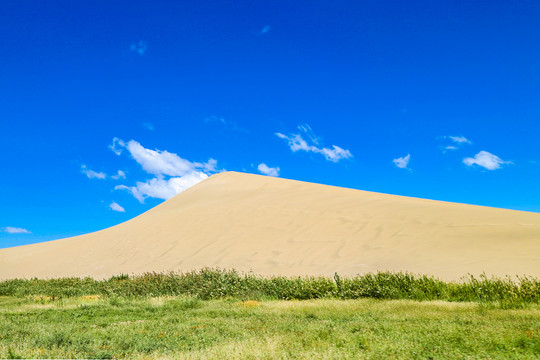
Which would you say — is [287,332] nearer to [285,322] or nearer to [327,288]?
[285,322]

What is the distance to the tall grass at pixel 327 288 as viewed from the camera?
1418 centimetres

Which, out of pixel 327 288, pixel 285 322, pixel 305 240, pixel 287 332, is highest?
pixel 305 240

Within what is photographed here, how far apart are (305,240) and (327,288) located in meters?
12.7

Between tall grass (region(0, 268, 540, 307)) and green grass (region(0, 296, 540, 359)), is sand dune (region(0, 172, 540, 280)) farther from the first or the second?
green grass (region(0, 296, 540, 359))

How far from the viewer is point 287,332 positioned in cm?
925

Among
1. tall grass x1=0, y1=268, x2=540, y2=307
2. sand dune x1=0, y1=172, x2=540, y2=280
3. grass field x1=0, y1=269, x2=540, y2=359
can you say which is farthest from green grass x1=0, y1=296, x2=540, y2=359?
sand dune x1=0, y1=172, x2=540, y2=280

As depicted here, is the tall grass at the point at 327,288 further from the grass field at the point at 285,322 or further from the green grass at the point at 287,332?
the green grass at the point at 287,332

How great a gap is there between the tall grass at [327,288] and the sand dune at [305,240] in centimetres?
428

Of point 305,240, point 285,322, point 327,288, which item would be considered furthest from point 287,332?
point 305,240

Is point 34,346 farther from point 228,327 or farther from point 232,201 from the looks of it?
point 232,201

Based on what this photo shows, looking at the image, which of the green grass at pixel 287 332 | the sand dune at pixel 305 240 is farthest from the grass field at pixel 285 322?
the sand dune at pixel 305 240

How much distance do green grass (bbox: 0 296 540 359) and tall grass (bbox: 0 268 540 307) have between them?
4.34 feet

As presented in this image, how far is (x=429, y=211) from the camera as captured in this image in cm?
3059

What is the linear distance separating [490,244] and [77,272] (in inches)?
1080
